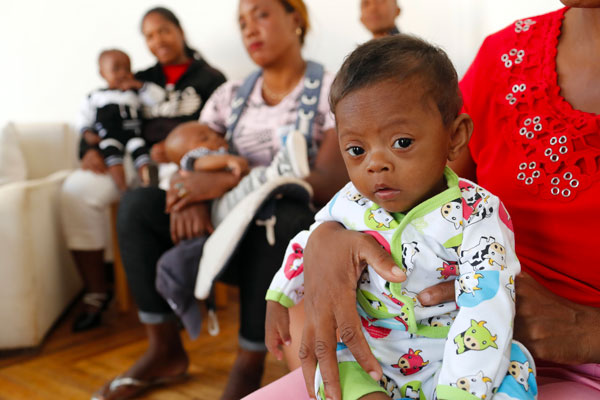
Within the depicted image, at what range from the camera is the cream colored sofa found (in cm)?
194

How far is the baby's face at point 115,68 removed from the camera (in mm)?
2465

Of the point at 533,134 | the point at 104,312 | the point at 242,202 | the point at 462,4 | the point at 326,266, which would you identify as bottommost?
the point at 104,312

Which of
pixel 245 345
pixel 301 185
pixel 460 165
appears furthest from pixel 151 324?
pixel 460 165

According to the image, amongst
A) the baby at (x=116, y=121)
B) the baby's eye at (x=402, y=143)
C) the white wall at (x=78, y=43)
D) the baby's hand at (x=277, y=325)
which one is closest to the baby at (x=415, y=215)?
the baby's eye at (x=402, y=143)

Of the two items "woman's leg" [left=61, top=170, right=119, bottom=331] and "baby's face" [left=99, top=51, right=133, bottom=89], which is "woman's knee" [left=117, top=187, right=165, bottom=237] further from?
"baby's face" [left=99, top=51, right=133, bottom=89]

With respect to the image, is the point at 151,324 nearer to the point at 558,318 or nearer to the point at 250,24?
the point at 250,24

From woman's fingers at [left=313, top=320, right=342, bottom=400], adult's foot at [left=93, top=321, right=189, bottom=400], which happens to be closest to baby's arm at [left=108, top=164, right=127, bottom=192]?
adult's foot at [left=93, top=321, right=189, bottom=400]

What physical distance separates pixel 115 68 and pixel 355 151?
2.04 meters

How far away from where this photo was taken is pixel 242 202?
1.39m

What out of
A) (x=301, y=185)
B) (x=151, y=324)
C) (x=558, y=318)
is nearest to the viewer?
(x=558, y=318)

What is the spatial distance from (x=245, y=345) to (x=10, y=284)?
1.01m

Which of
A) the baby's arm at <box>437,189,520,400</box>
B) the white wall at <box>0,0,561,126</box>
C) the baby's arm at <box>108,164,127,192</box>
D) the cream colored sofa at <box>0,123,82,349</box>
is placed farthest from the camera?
the white wall at <box>0,0,561,126</box>

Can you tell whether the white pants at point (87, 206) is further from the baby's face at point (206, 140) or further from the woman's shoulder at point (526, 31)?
the woman's shoulder at point (526, 31)

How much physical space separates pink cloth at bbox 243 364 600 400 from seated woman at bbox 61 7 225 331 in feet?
5.26
